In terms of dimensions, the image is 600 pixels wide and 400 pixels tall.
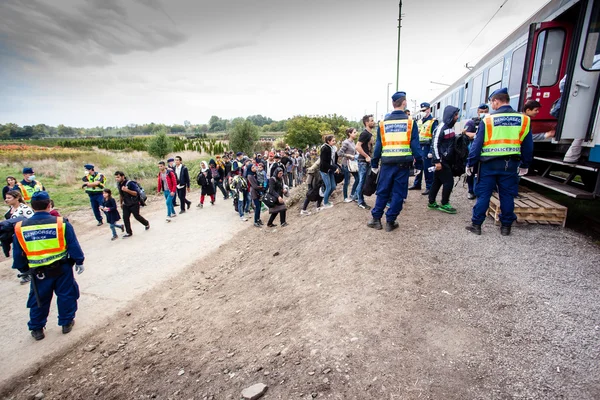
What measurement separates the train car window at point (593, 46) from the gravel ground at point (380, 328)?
2.81m

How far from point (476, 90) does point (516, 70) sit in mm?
3367

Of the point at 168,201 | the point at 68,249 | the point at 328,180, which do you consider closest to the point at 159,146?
the point at 168,201

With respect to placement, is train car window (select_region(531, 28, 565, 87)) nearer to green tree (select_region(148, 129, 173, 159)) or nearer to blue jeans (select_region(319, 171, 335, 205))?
blue jeans (select_region(319, 171, 335, 205))

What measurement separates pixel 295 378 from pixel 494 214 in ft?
15.1

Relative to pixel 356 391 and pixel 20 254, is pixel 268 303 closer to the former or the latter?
pixel 356 391

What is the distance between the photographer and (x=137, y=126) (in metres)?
155

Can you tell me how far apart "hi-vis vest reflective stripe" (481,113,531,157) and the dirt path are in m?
6.51

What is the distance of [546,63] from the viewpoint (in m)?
6.28

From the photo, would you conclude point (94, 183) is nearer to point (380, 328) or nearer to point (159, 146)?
point (380, 328)

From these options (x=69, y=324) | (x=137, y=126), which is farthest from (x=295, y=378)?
(x=137, y=126)

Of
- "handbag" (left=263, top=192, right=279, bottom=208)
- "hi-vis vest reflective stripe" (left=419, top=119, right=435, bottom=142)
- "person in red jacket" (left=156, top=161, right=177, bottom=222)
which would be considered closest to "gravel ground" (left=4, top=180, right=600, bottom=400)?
"hi-vis vest reflective stripe" (left=419, top=119, right=435, bottom=142)

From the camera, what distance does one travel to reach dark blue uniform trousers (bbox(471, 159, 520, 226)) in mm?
4289

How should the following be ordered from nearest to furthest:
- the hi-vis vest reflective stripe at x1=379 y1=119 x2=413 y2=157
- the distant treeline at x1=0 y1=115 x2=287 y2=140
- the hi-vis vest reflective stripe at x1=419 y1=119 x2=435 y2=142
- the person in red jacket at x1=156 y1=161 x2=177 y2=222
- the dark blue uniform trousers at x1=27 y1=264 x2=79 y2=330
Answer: the dark blue uniform trousers at x1=27 y1=264 x2=79 y2=330 < the hi-vis vest reflective stripe at x1=379 y1=119 x2=413 y2=157 < the hi-vis vest reflective stripe at x1=419 y1=119 x2=435 y2=142 < the person in red jacket at x1=156 y1=161 x2=177 y2=222 < the distant treeline at x1=0 y1=115 x2=287 y2=140

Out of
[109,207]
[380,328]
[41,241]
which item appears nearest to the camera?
[380,328]
